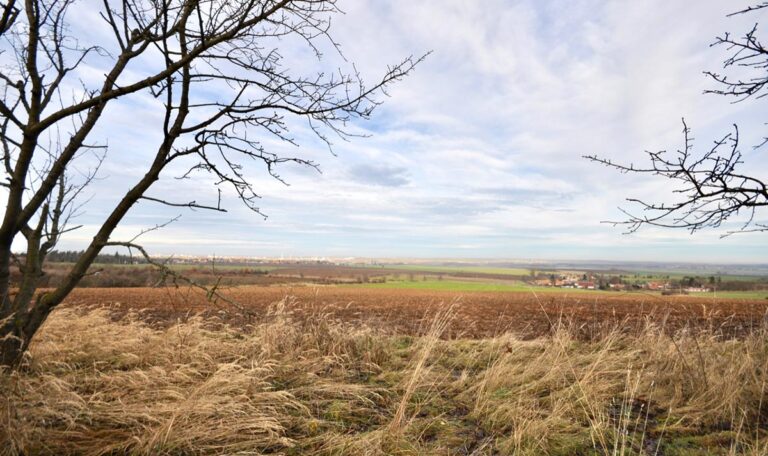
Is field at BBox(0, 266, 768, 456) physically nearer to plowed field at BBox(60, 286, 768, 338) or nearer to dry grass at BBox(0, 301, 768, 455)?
dry grass at BBox(0, 301, 768, 455)

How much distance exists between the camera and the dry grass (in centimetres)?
299

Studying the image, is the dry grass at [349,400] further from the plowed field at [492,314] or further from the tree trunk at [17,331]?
the plowed field at [492,314]

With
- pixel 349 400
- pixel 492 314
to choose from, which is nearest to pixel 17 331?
pixel 349 400

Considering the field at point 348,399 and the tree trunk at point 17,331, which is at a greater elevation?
the tree trunk at point 17,331

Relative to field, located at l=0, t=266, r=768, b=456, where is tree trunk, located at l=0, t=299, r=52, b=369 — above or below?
above

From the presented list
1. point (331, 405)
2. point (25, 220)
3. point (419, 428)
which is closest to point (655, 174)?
point (419, 428)

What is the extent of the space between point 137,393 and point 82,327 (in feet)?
12.7

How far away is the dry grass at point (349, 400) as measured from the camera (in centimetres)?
299

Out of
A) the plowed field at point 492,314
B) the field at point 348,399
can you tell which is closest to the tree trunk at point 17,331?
the field at point 348,399

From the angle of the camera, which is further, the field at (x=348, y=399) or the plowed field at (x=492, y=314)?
the plowed field at (x=492, y=314)

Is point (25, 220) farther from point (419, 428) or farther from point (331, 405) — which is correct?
point (419, 428)

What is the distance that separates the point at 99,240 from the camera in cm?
332

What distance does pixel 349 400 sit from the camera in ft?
13.5

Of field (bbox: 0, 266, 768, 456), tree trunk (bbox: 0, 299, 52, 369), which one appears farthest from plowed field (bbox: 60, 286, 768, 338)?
tree trunk (bbox: 0, 299, 52, 369)
